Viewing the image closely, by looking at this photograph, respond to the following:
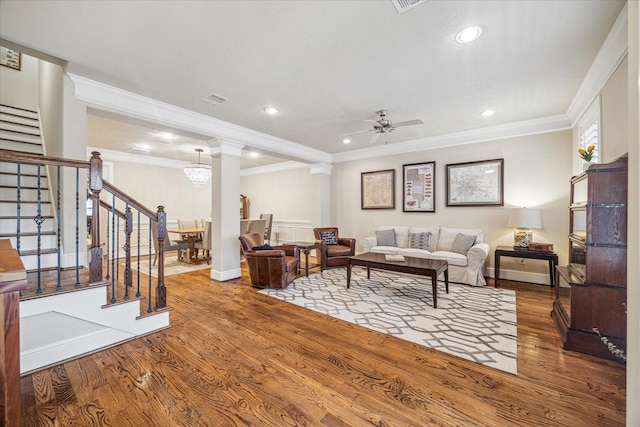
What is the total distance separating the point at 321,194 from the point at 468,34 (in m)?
4.87

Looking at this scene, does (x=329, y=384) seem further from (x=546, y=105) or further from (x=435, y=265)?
(x=546, y=105)

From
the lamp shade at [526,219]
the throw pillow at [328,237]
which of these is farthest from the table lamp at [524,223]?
the throw pillow at [328,237]

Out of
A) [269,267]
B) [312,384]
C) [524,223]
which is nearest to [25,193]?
[269,267]

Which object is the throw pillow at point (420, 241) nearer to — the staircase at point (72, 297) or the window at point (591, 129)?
the window at point (591, 129)

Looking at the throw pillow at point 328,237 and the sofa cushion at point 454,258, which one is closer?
the sofa cushion at point 454,258

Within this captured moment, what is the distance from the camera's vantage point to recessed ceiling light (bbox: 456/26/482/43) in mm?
2205

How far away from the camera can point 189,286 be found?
14.1 feet

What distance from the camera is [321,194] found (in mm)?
6863

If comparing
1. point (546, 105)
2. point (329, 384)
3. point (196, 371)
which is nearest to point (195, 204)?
point (196, 371)

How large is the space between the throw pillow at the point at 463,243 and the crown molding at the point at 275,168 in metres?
4.42

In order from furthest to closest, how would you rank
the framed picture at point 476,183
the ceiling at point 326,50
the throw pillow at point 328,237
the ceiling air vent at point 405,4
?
the throw pillow at point 328,237 → the framed picture at point 476,183 → the ceiling at point 326,50 → the ceiling air vent at point 405,4

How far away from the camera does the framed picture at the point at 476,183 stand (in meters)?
4.78

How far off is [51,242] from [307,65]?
11.8 feet

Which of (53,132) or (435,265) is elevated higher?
(53,132)
